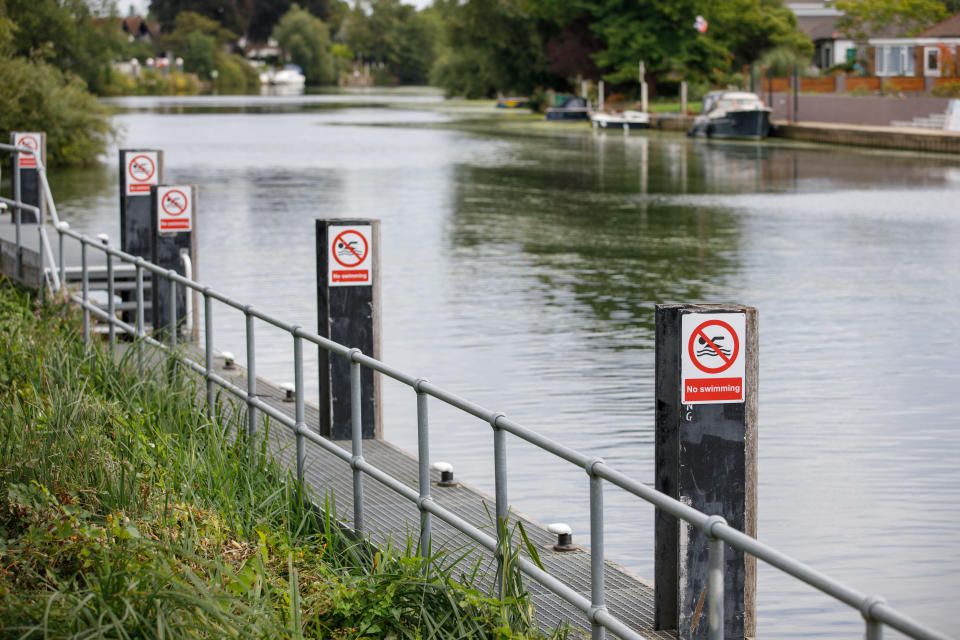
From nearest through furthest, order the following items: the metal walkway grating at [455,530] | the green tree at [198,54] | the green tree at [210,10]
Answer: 1. the metal walkway grating at [455,530]
2. the green tree at [198,54]
3. the green tree at [210,10]

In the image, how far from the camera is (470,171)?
4203cm

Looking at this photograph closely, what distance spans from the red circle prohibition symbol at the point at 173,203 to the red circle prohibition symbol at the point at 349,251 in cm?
401

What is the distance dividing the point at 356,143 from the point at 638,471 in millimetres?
48397

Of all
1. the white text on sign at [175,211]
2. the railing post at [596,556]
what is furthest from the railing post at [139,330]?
the railing post at [596,556]

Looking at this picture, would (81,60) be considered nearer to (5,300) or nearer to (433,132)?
(433,132)

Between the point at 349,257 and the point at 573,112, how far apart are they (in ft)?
255

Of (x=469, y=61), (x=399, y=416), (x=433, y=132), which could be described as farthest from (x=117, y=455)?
(x=469, y=61)

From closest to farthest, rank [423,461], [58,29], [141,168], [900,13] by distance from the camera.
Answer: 1. [423,461]
2. [141,168]
3. [58,29]
4. [900,13]

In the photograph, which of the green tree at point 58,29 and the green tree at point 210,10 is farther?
the green tree at point 210,10

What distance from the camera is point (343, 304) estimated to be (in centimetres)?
943

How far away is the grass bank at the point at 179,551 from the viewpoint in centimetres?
524

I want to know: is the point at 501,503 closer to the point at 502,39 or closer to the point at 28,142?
the point at 28,142

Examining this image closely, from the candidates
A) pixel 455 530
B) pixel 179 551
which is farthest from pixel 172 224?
pixel 179 551

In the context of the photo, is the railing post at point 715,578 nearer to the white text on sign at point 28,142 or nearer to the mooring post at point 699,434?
the mooring post at point 699,434
